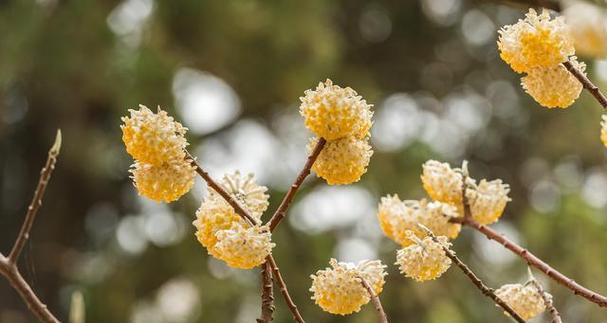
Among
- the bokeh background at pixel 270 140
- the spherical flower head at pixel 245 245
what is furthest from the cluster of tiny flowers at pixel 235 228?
the bokeh background at pixel 270 140

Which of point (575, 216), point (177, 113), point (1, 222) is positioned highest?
point (177, 113)

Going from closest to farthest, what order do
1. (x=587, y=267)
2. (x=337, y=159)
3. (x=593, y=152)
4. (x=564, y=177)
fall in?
(x=337, y=159) < (x=587, y=267) < (x=564, y=177) < (x=593, y=152)

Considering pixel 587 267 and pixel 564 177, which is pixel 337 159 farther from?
pixel 564 177

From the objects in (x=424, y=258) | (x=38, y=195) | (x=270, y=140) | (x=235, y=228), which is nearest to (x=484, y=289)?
(x=424, y=258)

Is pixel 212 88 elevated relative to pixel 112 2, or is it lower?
lower

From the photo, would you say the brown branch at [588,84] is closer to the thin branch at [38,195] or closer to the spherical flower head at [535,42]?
the spherical flower head at [535,42]

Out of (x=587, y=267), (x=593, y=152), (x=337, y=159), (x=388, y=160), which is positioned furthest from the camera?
(x=593, y=152)

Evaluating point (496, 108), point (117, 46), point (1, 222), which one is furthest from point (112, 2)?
point (496, 108)

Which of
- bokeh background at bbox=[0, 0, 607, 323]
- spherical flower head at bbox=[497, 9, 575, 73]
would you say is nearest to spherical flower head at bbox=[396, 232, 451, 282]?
spherical flower head at bbox=[497, 9, 575, 73]

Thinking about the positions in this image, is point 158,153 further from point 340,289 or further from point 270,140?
point 270,140
